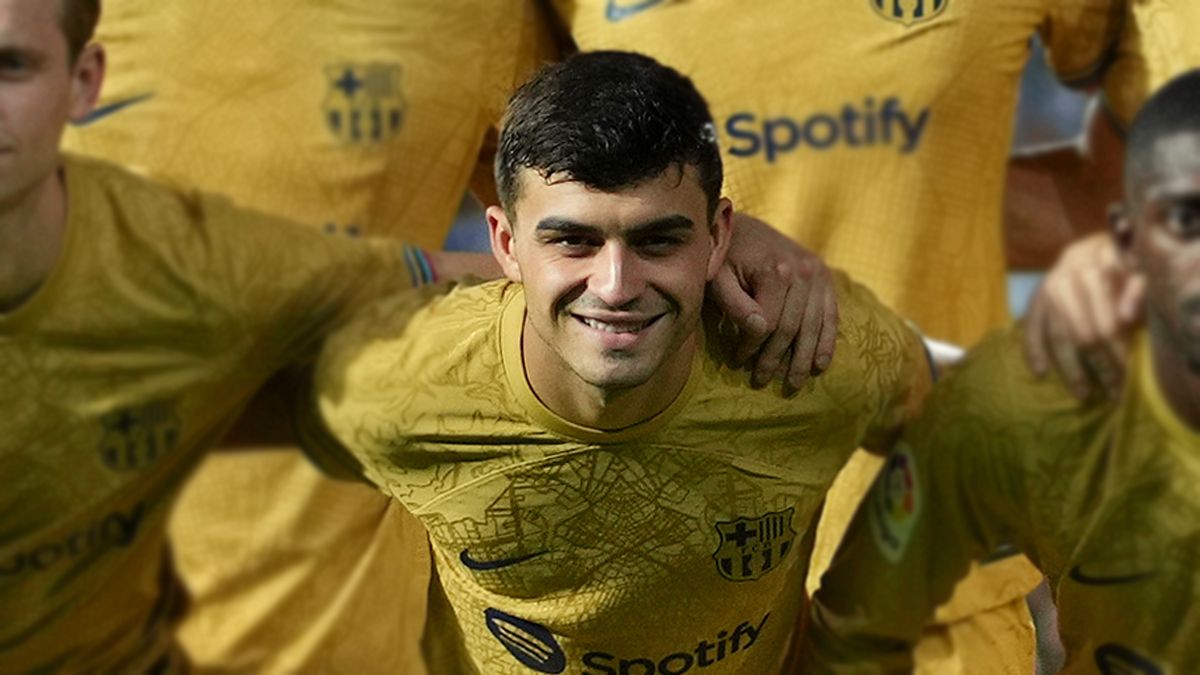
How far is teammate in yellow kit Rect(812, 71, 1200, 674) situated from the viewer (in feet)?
2.31

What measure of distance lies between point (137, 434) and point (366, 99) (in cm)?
26

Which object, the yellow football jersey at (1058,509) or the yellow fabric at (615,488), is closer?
the yellow football jersey at (1058,509)

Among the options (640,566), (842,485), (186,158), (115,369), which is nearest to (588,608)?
(640,566)

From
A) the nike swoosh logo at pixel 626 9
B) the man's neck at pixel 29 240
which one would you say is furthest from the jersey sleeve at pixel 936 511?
the man's neck at pixel 29 240

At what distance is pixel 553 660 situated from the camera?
93 centimetres

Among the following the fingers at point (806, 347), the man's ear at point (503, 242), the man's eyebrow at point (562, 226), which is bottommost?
the fingers at point (806, 347)

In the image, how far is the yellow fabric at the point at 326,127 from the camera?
1.14 m

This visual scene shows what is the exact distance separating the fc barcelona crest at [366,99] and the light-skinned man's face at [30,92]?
211 mm

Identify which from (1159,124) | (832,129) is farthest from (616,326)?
(832,129)

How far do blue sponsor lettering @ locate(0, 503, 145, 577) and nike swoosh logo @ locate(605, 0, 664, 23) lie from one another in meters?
0.39

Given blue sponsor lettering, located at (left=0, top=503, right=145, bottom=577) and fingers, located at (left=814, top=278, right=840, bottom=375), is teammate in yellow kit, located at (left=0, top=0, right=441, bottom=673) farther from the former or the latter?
fingers, located at (left=814, top=278, right=840, bottom=375)

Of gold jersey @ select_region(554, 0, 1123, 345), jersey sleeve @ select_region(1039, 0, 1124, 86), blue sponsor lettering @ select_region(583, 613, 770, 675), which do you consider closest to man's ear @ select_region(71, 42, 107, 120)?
gold jersey @ select_region(554, 0, 1123, 345)

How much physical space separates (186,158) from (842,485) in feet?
1.50

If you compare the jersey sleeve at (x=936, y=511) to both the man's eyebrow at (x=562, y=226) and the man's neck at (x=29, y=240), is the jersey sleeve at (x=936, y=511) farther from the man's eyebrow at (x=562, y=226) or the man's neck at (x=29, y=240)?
the man's neck at (x=29, y=240)
